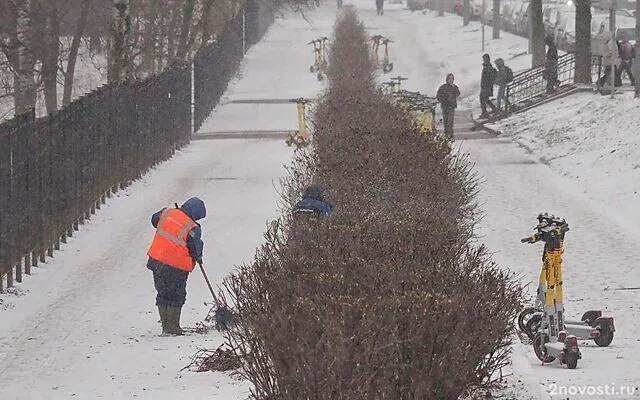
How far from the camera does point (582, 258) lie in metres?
17.8

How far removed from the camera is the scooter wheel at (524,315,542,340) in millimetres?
11773

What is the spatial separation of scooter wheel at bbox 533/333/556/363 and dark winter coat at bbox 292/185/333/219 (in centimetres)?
216

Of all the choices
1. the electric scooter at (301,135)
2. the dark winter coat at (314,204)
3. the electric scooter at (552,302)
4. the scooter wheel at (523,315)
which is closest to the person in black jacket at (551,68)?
the electric scooter at (301,135)

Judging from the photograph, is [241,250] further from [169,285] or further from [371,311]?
[371,311]

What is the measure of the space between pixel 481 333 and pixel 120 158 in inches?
666

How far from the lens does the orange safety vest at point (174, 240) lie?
13.0 metres

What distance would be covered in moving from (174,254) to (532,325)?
123 inches

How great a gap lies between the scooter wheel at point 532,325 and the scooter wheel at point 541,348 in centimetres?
38

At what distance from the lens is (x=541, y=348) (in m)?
11.2

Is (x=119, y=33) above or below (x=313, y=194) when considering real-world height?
below

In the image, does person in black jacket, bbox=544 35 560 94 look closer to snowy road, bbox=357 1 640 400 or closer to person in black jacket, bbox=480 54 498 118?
person in black jacket, bbox=480 54 498 118

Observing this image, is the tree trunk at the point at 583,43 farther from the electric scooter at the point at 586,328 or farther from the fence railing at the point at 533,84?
the electric scooter at the point at 586,328

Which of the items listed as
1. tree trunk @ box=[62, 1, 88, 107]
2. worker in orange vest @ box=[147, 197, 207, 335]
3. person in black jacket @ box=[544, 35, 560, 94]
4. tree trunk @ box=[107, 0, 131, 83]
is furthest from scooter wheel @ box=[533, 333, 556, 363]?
tree trunk @ box=[62, 1, 88, 107]

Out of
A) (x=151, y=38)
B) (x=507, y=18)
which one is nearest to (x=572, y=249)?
(x=151, y=38)
